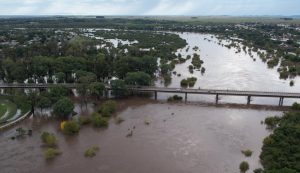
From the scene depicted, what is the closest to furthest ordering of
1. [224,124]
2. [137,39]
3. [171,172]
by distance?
[171,172] < [224,124] < [137,39]

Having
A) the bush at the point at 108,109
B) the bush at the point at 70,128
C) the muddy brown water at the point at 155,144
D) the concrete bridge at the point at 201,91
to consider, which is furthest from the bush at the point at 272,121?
the bush at the point at 70,128

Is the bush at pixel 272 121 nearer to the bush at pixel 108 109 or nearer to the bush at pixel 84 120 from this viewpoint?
the bush at pixel 108 109

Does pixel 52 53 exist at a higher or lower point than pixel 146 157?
higher

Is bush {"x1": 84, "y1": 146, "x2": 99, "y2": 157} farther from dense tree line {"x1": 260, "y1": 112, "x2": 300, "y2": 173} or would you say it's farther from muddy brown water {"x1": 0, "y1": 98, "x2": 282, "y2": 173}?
dense tree line {"x1": 260, "y1": 112, "x2": 300, "y2": 173}

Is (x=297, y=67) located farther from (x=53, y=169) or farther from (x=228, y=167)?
(x=53, y=169)

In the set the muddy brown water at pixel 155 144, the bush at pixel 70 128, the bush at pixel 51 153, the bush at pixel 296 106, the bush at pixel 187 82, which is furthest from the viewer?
the bush at pixel 187 82

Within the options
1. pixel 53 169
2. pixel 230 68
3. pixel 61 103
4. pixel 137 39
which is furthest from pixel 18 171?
pixel 137 39
